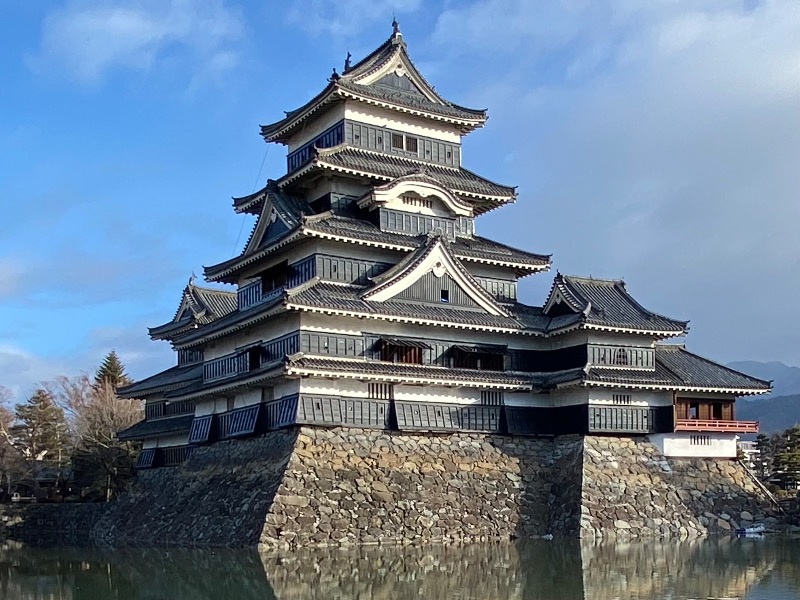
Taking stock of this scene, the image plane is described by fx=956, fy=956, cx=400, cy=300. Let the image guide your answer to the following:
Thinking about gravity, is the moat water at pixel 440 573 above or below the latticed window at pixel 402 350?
below

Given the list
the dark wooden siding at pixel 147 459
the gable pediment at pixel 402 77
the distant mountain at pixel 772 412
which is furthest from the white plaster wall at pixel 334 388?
the distant mountain at pixel 772 412

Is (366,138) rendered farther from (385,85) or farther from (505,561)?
(505,561)

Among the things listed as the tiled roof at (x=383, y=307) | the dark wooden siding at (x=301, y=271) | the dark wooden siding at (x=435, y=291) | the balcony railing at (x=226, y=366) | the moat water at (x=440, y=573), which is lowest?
the moat water at (x=440, y=573)

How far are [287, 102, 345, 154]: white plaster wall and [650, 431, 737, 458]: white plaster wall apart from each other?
706 inches

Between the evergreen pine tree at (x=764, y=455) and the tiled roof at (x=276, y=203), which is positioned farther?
the evergreen pine tree at (x=764, y=455)

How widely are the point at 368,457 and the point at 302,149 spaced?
15.2m

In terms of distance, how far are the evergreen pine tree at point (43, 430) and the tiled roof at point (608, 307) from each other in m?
34.2

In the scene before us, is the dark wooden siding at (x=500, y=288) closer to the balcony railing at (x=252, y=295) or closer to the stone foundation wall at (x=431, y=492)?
the stone foundation wall at (x=431, y=492)

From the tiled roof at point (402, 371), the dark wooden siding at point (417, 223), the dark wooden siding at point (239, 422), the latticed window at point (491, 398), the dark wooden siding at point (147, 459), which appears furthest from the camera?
the dark wooden siding at point (147, 459)

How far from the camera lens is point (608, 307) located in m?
36.9

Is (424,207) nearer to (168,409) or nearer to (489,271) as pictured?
(489,271)

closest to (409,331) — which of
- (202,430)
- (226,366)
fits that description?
(226,366)

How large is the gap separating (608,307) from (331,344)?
11187 mm

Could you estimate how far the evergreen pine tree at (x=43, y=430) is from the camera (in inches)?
2260
